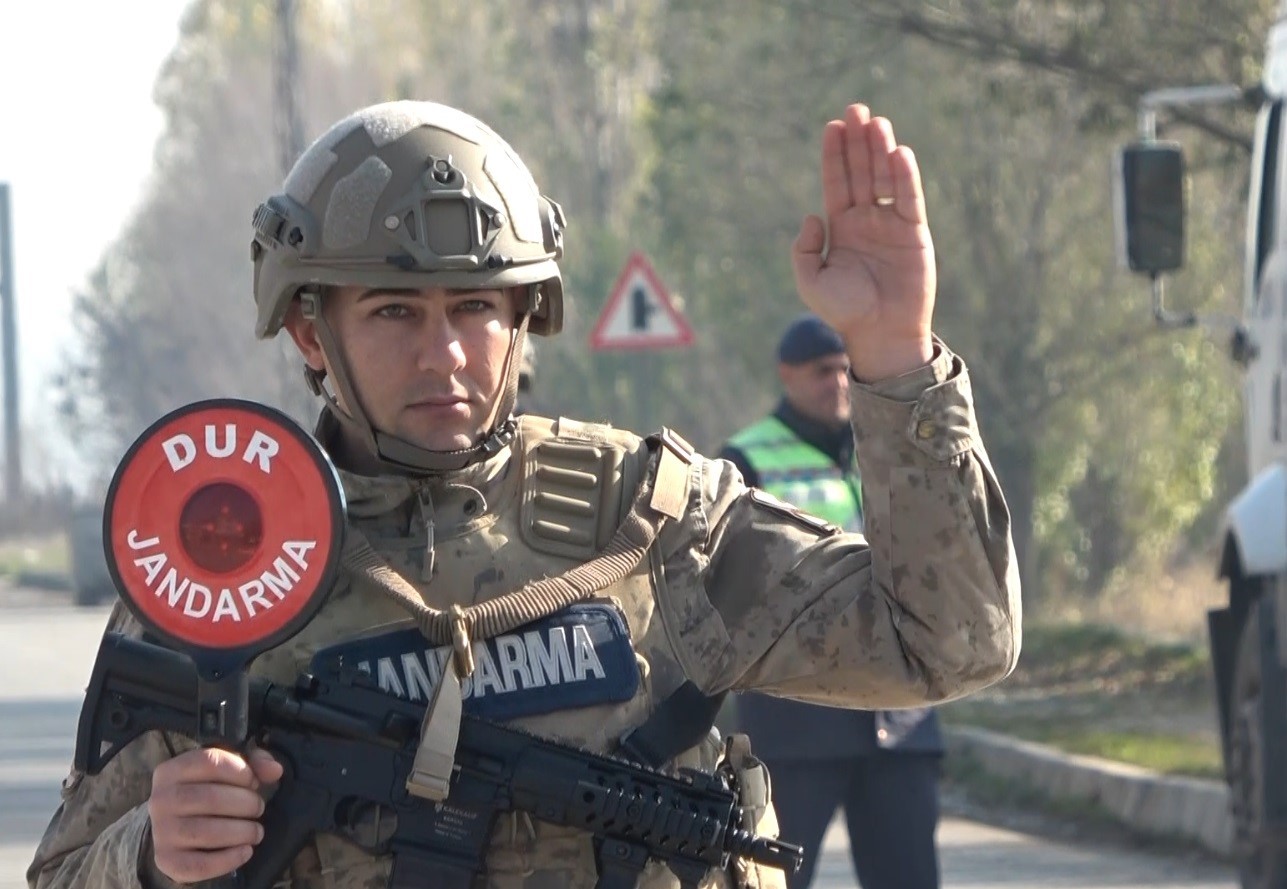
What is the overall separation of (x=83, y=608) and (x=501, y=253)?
2512cm

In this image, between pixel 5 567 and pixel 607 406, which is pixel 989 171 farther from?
pixel 5 567

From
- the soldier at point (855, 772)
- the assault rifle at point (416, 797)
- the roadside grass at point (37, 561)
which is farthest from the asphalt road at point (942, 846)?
the roadside grass at point (37, 561)

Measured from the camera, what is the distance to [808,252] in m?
2.66

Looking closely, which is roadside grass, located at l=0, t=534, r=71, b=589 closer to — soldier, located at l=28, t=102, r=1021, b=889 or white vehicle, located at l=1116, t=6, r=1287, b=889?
white vehicle, located at l=1116, t=6, r=1287, b=889

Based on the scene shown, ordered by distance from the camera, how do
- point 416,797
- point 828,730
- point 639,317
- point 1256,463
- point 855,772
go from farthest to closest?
point 639,317
point 1256,463
point 855,772
point 828,730
point 416,797

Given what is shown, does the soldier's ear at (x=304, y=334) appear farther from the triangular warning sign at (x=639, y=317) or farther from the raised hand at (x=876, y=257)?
the triangular warning sign at (x=639, y=317)

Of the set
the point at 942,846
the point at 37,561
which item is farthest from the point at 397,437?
the point at 37,561

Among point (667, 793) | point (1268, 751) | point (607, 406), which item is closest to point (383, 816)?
point (667, 793)

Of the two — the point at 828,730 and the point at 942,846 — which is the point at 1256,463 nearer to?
the point at 942,846

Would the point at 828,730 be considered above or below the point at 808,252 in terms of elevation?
below

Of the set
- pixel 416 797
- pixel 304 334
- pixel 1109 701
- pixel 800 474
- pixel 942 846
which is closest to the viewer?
pixel 416 797

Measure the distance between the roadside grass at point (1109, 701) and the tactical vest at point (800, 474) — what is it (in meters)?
3.89

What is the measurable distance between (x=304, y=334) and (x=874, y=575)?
0.73 m

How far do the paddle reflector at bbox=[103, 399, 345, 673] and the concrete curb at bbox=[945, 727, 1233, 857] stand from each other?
20.9 feet
